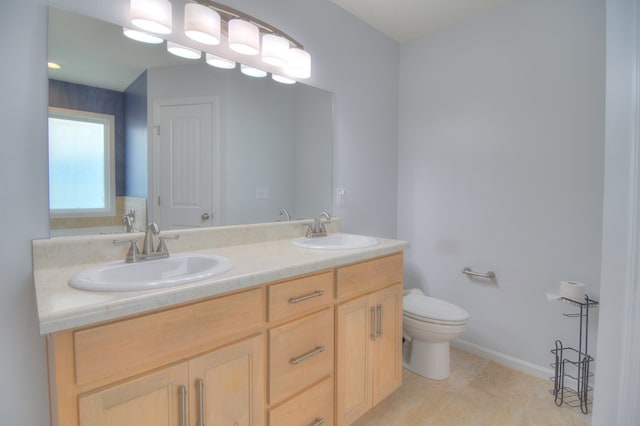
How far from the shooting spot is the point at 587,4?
1.74 meters

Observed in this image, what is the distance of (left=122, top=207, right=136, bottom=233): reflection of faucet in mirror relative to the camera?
1.29 m

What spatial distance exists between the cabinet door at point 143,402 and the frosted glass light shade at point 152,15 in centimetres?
126

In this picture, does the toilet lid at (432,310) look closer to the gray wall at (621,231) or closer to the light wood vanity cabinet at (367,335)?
the light wood vanity cabinet at (367,335)

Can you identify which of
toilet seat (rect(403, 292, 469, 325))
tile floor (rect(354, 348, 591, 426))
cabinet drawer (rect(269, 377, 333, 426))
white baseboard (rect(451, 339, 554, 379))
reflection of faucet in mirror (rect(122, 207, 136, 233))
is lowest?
tile floor (rect(354, 348, 591, 426))

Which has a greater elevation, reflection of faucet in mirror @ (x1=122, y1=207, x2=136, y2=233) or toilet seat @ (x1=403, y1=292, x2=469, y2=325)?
reflection of faucet in mirror @ (x1=122, y1=207, x2=136, y2=233)

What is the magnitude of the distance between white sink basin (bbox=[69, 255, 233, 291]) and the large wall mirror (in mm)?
218

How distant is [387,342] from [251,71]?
62.3 inches

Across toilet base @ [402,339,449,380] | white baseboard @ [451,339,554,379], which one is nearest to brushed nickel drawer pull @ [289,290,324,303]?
toilet base @ [402,339,449,380]

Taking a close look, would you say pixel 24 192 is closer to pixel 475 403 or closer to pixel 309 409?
pixel 309 409

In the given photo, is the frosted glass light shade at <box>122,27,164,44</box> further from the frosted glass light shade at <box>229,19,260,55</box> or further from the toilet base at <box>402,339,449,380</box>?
the toilet base at <box>402,339,449,380</box>

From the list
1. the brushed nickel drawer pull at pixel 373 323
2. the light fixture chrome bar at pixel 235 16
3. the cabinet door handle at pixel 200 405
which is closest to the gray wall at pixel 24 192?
the light fixture chrome bar at pixel 235 16

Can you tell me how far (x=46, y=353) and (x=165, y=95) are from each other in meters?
1.09

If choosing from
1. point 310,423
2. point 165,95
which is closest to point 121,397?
point 310,423

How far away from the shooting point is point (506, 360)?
2.11m
